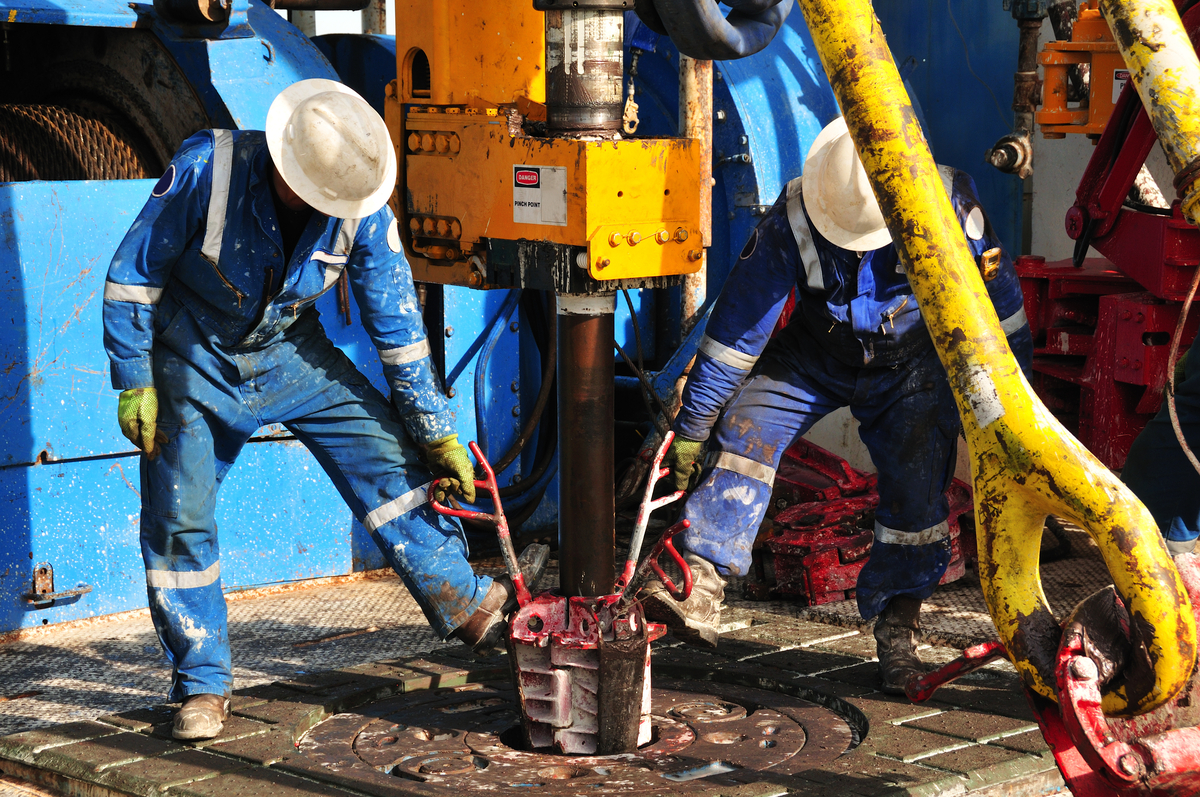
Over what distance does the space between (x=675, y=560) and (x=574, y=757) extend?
62 centimetres

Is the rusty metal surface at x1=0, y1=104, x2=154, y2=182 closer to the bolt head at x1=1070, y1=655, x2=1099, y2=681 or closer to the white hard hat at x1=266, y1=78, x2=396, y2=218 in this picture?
the white hard hat at x1=266, y1=78, x2=396, y2=218

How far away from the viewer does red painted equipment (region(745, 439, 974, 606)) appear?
198 inches

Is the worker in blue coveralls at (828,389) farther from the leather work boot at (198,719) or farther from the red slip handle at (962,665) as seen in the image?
the leather work boot at (198,719)

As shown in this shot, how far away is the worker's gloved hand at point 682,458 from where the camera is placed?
13.4ft

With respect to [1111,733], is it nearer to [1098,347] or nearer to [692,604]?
[692,604]

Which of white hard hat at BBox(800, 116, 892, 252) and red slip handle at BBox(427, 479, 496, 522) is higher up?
white hard hat at BBox(800, 116, 892, 252)

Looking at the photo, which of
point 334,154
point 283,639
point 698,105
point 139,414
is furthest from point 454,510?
point 698,105

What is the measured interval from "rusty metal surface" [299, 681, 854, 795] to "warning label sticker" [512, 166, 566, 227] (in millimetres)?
1358

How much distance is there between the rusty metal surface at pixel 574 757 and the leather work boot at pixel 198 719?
0.24 m

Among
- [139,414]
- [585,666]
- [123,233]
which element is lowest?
[585,666]

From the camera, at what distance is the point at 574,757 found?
361 centimetres

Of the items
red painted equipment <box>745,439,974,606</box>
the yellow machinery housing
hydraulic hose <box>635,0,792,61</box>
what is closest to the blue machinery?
red painted equipment <box>745,439,974,606</box>

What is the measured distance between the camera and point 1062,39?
546cm

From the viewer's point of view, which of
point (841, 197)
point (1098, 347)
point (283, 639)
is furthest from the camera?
point (1098, 347)
